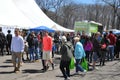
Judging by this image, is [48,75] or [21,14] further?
[21,14]

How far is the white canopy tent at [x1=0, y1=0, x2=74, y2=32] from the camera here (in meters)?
26.1

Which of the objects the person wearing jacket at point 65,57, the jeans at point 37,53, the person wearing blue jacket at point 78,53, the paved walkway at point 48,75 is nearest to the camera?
the person wearing jacket at point 65,57

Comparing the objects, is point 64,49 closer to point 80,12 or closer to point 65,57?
point 65,57

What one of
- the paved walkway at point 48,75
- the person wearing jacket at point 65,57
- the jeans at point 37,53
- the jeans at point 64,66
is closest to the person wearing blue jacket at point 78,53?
the paved walkway at point 48,75

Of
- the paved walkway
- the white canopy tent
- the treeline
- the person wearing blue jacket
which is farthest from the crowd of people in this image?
the treeline

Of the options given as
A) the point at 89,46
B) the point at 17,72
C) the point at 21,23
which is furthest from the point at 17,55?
the point at 21,23

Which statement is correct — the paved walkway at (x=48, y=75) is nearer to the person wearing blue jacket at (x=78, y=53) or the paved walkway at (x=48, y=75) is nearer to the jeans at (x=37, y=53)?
the person wearing blue jacket at (x=78, y=53)

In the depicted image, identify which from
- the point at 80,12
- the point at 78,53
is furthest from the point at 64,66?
the point at 80,12

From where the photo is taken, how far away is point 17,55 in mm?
14391

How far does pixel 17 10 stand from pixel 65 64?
1678 cm

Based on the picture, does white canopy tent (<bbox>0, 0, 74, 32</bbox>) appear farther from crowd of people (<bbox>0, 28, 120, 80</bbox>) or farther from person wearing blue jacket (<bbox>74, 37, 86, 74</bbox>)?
person wearing blue jacket (<bbox>74, 37, 86, 74</bbox>)

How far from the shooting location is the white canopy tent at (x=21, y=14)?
26070 millimetres

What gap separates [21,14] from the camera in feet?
92.8

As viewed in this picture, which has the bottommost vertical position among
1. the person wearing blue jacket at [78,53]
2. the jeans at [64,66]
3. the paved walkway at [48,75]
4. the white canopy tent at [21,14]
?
the paved walkway at [48,75]
